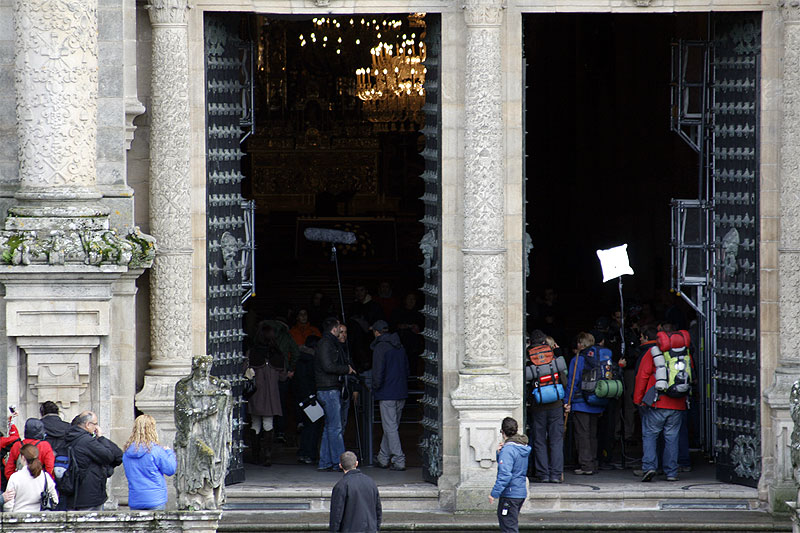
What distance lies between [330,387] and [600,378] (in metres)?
3.10

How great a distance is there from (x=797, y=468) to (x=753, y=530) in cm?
221

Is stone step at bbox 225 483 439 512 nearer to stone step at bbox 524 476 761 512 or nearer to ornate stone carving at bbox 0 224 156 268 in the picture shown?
stone step at bbox 524 476 761 512

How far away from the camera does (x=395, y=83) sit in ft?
101

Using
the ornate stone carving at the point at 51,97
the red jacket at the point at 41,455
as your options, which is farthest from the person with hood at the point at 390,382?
the red jacket at the point at 41,455

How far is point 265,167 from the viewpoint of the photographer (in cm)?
3334

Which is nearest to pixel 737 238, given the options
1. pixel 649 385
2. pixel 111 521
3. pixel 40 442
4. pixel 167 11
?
pixel 649 385

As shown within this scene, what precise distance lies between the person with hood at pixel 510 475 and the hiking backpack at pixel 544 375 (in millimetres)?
2786

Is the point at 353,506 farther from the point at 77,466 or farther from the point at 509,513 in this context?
the point at 77,466

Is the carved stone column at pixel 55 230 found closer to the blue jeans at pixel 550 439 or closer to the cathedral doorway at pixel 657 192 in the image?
the blue jeans at pixel 550 439

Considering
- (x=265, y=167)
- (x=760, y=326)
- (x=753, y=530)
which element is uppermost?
(x=265, y=167)

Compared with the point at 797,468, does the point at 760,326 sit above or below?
above

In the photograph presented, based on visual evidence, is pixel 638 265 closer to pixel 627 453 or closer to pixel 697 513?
pixel 627 453

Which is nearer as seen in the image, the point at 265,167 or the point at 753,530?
the point at 753,530

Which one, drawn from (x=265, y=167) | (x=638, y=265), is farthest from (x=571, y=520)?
(x=265, y=167)
